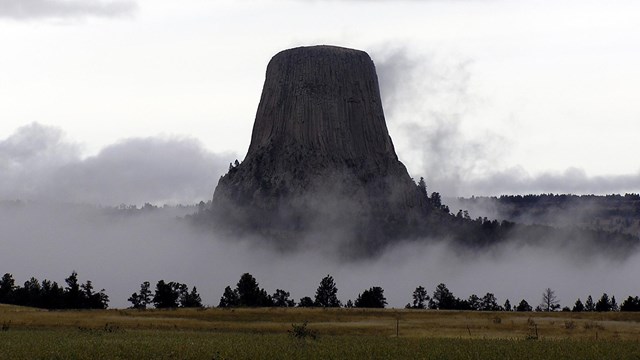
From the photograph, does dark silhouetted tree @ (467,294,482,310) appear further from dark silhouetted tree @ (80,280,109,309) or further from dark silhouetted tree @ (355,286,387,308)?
dark silhouetted tree @ (80,280,109,309)

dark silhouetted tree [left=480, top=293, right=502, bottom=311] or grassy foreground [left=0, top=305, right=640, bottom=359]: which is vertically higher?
dark silhouetted tree [left=480, top=293, right=502, bottom=311]

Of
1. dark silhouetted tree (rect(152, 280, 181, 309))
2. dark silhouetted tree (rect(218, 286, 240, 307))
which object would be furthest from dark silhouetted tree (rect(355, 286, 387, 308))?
dark silhouetted tree (rect(152, 280, 181, 309))

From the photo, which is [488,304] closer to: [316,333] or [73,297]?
[73,297]

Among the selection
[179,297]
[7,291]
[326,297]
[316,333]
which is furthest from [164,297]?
[316,333]

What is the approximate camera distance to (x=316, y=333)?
73.8 m

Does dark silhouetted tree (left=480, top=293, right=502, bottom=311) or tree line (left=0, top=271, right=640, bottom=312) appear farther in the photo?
dark silhouetted tree (left=480, top=293, right=502, bottom=311)

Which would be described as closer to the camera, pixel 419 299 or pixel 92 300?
pixel 92 300

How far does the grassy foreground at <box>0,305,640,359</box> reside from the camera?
53.7 m

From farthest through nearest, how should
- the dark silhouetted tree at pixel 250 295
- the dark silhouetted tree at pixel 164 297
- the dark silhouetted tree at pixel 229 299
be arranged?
1. the dark silhouetted tree at pixel 250 295
2. the dark silhouetted tree at pixel 229 299
3. the dark silhouetted tree at pixel 164 297

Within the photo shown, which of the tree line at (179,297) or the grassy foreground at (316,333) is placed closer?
the grassy foreground at (316,333)

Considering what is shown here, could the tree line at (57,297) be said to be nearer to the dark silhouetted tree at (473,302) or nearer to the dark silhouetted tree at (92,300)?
the dark silhouetted tree at (92,300)

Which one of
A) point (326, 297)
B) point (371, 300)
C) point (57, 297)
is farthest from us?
point (326, 297)

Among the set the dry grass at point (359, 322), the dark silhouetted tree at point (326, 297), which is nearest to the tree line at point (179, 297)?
the dark silhouetted tree at point (326, 297)

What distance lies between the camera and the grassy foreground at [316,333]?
176ft
